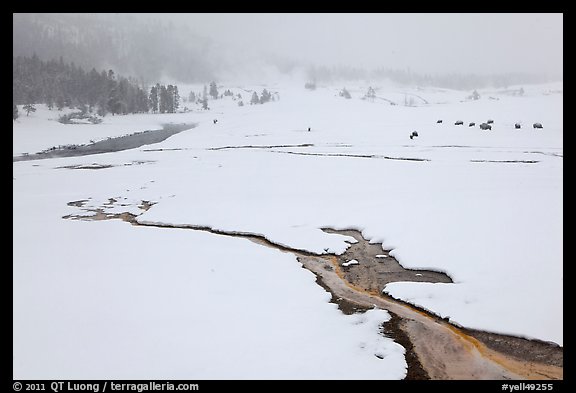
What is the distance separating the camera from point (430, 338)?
286 inches

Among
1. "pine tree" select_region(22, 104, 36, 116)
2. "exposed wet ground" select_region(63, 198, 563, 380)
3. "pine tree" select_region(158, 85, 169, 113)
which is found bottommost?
"exposed wet ground" select_region(63, 198, 563, 380)

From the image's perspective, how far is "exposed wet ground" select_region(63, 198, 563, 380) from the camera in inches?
Result: 250

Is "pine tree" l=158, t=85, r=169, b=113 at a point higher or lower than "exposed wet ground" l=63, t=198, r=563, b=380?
higher

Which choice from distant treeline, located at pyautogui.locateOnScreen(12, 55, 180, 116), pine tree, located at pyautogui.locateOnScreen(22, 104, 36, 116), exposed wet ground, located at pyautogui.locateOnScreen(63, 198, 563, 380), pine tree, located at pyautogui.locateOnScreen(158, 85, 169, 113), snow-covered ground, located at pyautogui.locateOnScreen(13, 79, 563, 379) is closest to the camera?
exposed wet ground, located at pyautogui.locateOnScreen(63, 198, 563, 380)

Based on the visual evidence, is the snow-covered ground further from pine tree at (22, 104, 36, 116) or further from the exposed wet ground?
pine tree at (22, 104, 36, 116)

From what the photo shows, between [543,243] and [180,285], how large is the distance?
382 inches

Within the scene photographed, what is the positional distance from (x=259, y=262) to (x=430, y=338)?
4872 mm

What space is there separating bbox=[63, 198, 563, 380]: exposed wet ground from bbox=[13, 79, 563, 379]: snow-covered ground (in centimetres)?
27

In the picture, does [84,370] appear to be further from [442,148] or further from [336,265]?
[442,148]

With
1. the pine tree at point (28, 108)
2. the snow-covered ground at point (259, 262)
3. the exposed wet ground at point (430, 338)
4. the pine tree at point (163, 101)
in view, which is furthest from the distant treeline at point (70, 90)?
the exposed wet ground at point (430, 338)

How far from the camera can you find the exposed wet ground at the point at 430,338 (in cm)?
634

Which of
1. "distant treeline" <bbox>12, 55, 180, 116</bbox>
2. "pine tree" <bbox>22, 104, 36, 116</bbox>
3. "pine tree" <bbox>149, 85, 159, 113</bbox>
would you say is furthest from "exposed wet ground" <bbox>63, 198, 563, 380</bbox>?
"pine tree" <bbox>149, 85, 159, 113</bbox>

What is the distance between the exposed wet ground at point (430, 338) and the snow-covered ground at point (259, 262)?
272 millimetres

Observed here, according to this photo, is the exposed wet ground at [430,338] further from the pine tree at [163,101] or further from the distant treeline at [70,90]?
the pine tree at [163,101]
